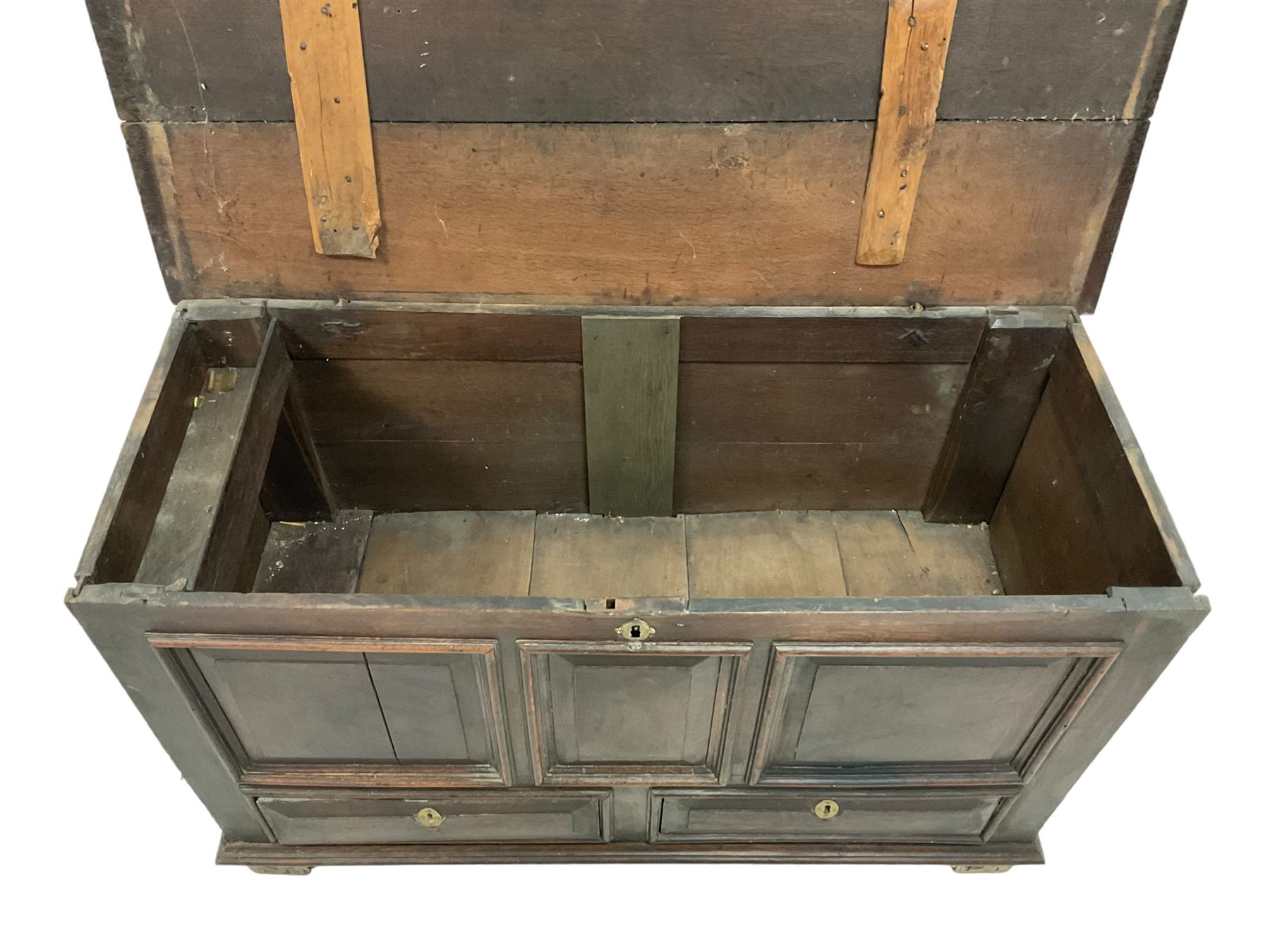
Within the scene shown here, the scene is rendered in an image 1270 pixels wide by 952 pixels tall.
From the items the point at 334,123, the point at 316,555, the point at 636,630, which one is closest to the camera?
the point at 636,630

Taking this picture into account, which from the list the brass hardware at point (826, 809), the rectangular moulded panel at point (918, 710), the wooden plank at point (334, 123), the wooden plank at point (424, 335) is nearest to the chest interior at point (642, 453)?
the wooden plank at point (424, 335)

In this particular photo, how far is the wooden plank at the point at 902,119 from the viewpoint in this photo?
1973 mm

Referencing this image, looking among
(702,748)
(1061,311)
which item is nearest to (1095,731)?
(702,748)

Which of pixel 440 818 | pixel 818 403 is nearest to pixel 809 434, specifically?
Result: pixel 818 403

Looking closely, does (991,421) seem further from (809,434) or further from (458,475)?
(458,475)

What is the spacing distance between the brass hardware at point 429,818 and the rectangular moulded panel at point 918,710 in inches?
28.1

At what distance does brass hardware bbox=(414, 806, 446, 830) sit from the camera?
225 centimetres

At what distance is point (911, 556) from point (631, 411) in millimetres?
855

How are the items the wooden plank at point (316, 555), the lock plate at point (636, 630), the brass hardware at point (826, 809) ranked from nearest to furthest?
the lock plate at point (636, 630) → the brass hardware at point (826, 809) → the wooden plank at point (316, 555)

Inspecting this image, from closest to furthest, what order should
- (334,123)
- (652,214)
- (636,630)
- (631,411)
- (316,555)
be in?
(636,630) < (334,123) < (652,214) < (631,411) < (316,555)

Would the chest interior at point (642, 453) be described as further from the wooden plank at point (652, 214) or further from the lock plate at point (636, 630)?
the lock plate at point (636, 630)

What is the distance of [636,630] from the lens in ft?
5.98

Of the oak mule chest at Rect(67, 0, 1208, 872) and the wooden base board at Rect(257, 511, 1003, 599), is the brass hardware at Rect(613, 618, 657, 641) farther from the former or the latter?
the wooden base board at Rect(257, 511, 1003, 599)

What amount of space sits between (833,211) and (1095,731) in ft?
3.98
